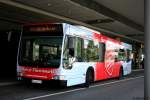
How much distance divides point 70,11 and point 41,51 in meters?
8.53

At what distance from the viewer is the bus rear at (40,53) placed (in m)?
13.1

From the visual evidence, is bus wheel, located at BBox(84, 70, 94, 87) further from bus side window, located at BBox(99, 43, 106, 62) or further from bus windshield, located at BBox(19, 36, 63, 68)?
bus windshield, located at BBox(19, 36, 63, 68)

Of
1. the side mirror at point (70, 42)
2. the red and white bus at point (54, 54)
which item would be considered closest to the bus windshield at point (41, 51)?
the red and white bus at point (54, 54)

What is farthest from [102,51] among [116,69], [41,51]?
[41,51]

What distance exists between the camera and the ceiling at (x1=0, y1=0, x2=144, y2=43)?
18641 mm

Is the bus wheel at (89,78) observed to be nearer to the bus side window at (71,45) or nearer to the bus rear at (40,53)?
the bus side window at (71,45)

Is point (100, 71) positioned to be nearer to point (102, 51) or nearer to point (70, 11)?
point (102, 51)

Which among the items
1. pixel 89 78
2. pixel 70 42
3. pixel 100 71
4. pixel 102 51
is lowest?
pixel 89 78

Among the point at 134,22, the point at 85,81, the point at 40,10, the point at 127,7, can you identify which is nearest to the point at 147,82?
the point at 85,81

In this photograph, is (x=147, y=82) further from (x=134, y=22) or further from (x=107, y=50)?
(x=134, y=22)

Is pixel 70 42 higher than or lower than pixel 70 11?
lower

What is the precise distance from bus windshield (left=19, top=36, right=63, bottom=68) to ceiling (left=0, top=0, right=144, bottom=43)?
14.4 ft

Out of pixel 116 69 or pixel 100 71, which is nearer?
pixel 100 71

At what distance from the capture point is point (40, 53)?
13.3 metres
